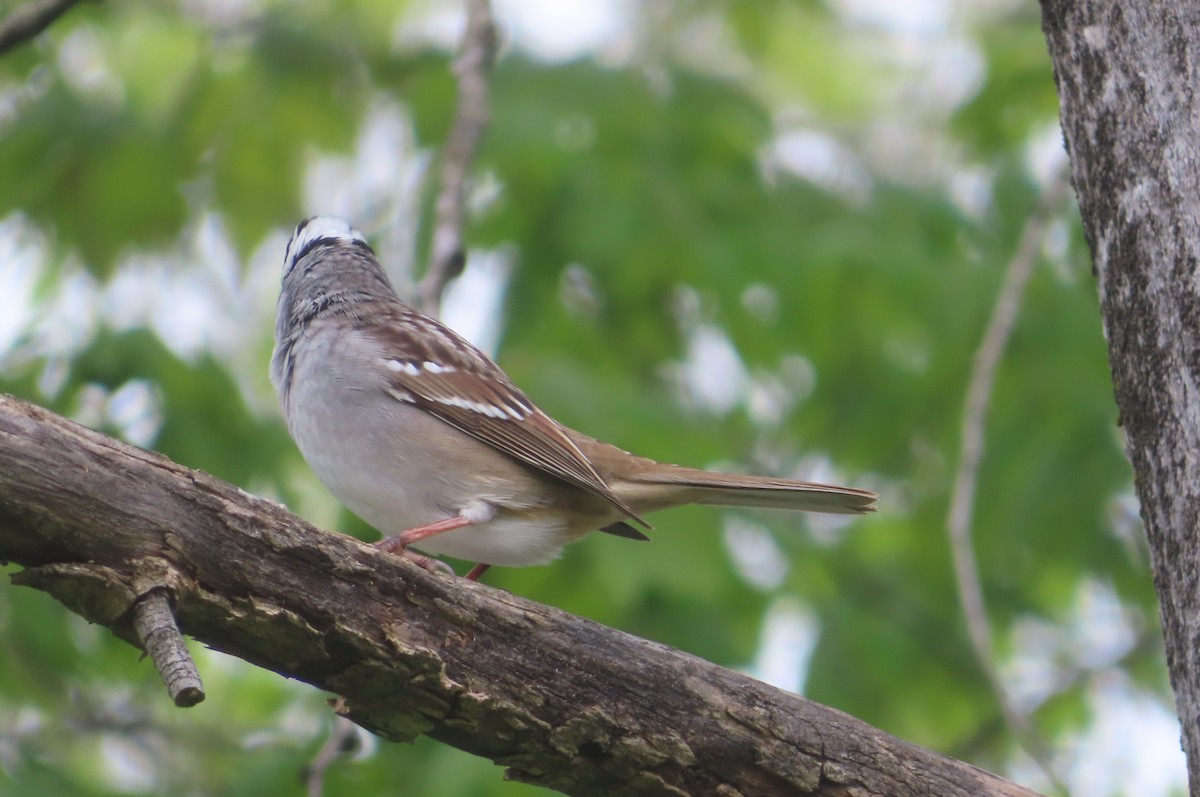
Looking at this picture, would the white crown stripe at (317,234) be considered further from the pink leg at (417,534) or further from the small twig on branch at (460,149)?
the pink leg at (417,534)

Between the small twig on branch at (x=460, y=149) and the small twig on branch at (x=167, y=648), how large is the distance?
2.37 m

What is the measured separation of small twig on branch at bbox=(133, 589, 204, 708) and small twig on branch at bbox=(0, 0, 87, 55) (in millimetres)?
2363

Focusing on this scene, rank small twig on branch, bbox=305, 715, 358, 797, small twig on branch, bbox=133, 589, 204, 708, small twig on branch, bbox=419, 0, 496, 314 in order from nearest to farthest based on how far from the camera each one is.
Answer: small twig on branch, bbox=133, 589, 204, 708 → small twig on branch, bbox=305, 715, 358, 797 → small twig on branch, bbox=419, 0, 496, 314

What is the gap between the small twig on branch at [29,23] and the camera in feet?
12.5

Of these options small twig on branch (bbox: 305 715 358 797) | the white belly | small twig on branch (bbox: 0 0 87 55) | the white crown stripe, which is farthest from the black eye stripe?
small twig on branch (bbox: 305 715 358 797)

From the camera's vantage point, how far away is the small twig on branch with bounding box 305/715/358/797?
10.8ft

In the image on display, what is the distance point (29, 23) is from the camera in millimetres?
3830

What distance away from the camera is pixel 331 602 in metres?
2.48

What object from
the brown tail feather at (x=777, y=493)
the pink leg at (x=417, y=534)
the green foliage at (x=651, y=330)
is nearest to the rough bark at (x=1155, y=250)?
the brown tail feather at (x=777, y=493)

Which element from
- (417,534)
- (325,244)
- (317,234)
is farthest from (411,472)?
(317,234)

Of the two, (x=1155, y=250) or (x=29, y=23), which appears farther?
(x=29, y=23)

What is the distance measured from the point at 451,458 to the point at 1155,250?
2354 mm

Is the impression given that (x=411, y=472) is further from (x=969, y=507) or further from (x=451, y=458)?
(x=969, y=507)

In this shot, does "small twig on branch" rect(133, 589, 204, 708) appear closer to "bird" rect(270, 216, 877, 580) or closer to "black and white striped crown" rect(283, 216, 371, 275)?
"bird" rect(270, 216, 877, 580)
